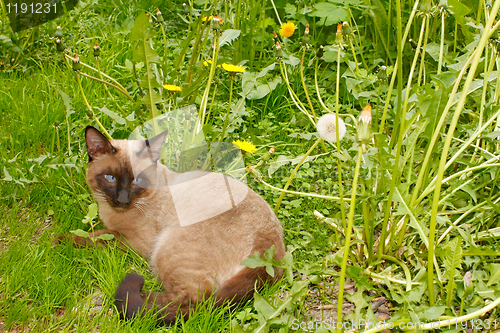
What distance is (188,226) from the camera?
213cm

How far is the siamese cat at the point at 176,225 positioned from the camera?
6.09 ft

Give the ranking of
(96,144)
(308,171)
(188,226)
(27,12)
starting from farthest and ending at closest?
(27,12) → (308,171) → (96,144) → (188,226)

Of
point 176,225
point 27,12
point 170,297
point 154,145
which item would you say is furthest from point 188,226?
point 27,12

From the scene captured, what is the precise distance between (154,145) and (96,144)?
0.34 meters

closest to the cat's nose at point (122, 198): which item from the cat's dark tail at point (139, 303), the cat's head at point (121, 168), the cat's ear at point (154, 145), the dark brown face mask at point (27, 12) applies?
the cat's head at point (121, 168)

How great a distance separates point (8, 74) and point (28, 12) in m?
0.56

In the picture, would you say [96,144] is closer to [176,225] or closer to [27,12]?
[176,225]

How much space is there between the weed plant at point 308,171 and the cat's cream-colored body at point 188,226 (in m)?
0.12

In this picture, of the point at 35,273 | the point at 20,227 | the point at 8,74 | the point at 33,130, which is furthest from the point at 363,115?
the point at 8,74

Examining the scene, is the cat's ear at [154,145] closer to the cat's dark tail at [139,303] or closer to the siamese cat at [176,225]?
the siamese cat at [176,225]

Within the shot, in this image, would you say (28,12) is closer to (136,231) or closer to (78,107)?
(78,107)

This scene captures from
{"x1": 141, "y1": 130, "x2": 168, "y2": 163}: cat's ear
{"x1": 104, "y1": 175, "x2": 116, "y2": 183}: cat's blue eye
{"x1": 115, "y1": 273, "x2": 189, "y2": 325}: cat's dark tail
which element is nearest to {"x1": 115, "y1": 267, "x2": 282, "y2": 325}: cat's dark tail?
{"x1": 115, "y1": 273, "x2": 189, "y2": 325}: cat's dark tail

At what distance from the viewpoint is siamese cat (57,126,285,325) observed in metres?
1.86

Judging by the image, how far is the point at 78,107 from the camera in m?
3.00
